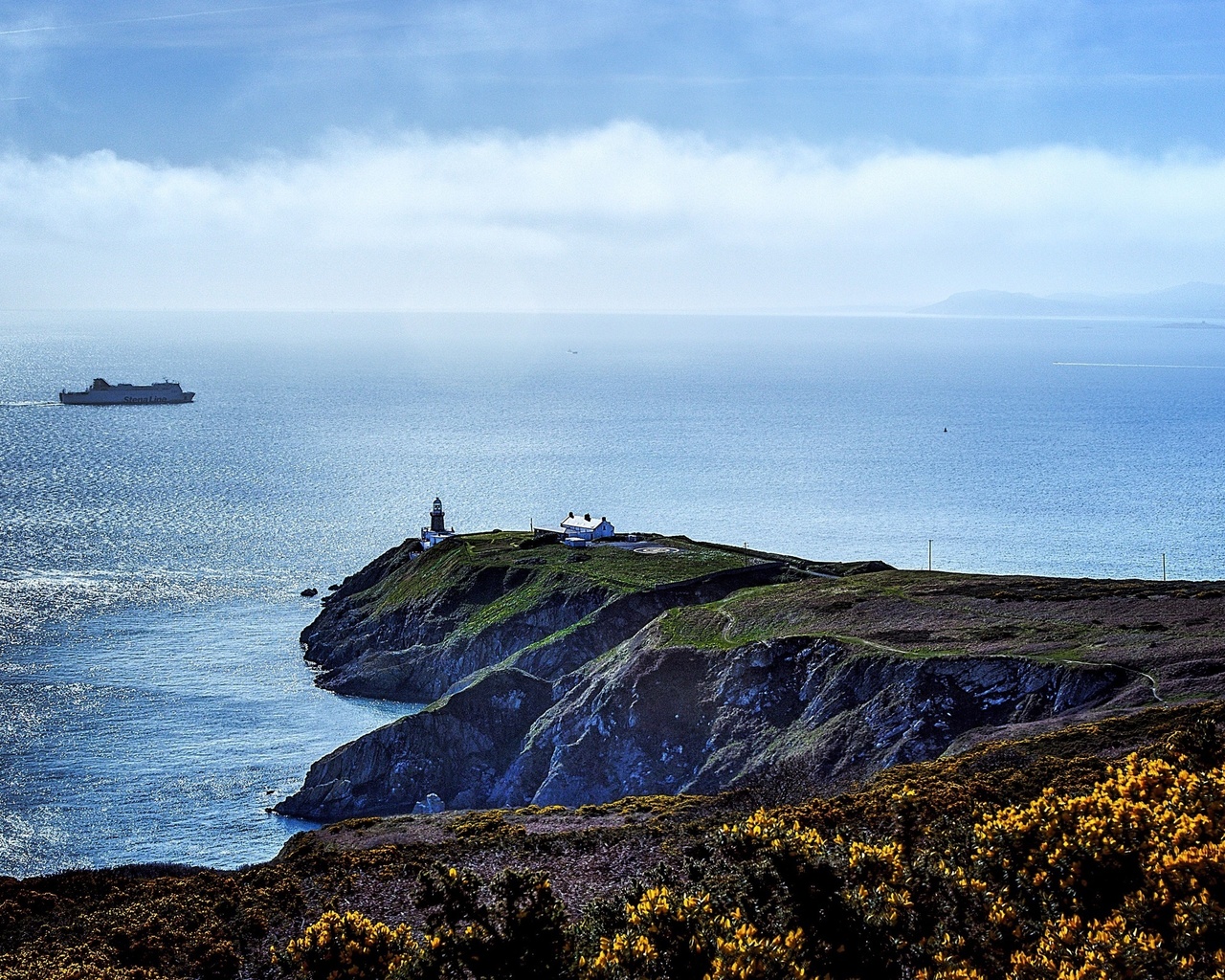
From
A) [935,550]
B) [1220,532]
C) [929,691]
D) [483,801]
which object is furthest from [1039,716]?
[1220,532]

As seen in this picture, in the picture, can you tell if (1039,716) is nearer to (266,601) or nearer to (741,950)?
(741,950)

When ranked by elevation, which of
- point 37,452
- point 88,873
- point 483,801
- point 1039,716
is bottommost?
point 483,801

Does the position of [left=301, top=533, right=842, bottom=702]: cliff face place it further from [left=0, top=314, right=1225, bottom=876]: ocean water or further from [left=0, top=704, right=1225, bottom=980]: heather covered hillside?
[left=0, top=704, right=1225, bottom=980]: heather covered hillside

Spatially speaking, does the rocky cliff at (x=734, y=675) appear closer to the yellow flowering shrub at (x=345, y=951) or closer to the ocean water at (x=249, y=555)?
the ocean water at (x=249, y=555)

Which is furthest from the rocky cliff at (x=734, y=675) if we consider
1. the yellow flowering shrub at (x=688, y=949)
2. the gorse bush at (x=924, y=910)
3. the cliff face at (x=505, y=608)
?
the yellow flowering shrub at (x=688, y=949)

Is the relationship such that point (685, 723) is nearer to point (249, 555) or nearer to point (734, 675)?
point (734, 675)

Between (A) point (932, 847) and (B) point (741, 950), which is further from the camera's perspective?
(A) point (932, 847)

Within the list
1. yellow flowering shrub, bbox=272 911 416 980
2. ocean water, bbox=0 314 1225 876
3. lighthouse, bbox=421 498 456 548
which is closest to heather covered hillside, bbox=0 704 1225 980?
yellow flowering shrub, bbox=272 911 416 980
